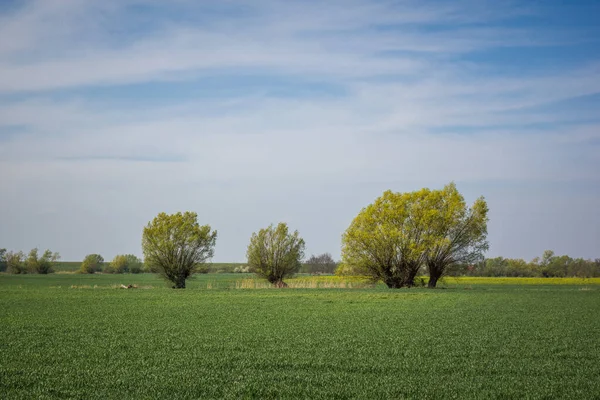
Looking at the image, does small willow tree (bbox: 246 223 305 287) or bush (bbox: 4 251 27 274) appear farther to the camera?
bush (bbox: 4 251 27 274)

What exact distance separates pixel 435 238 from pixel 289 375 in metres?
48.9

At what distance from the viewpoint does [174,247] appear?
217 feet

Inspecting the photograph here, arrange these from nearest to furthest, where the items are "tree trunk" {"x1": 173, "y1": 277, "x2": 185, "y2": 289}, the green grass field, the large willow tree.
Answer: the green grass field < the large willow tree < "tree trunk" {"x1": 173, "y1": 277, "x2": 185, "y2": 289}

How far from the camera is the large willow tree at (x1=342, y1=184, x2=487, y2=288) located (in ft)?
199

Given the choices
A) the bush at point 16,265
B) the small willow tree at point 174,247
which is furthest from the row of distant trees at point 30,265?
the small willow tree at point 174,247

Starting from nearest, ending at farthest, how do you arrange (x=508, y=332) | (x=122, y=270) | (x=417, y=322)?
(x=508, y=332)
(x=417, y=322)
(x=122, y=270)

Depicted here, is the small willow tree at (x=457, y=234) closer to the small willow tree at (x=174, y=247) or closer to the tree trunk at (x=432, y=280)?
the tree trunk at (x=432, y=280)

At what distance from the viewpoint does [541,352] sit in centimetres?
1736

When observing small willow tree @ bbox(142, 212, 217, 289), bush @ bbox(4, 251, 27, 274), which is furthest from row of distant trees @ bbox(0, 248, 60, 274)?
small willow tree @ bbox(142, 212, 217, 289)

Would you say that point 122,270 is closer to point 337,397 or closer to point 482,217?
point 482,217

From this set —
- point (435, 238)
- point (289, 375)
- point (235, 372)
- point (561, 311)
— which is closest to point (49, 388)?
point (235, 372)

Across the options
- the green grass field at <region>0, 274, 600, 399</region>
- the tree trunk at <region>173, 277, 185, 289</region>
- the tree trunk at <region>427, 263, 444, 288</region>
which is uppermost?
the tree trunk at <region>427, 263, 444, 288</region>

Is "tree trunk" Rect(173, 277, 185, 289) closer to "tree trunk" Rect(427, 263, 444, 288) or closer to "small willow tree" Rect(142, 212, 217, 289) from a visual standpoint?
"small willow tree" Rect(142, 212, 217, 289)

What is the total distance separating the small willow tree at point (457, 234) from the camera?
6119 centimetres
